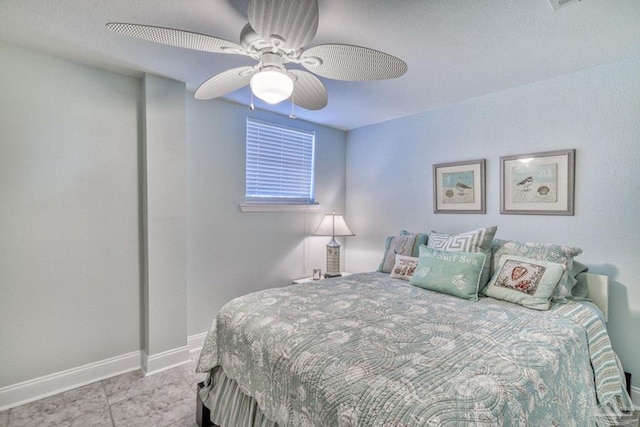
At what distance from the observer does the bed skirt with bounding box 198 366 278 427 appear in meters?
1.43

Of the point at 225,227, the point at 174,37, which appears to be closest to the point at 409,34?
the point at 174,37

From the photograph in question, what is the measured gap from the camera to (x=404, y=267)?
2.49m

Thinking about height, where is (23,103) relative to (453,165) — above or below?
above

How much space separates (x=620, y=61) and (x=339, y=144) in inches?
101

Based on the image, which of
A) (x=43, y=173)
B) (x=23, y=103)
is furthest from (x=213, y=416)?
(x=23, y=103)

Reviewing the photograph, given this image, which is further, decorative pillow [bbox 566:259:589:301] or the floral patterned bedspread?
decorative pillow [bbox 566:259:589:301]

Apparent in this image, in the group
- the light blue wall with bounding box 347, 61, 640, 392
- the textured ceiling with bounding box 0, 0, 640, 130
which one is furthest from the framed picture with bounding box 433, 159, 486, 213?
the textured ceiling with bounding box 0, 0, 640, 130

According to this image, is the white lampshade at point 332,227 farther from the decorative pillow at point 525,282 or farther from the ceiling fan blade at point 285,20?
the ceiling fan blade at point 285,20

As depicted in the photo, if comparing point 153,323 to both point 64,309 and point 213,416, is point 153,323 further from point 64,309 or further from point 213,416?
point 213,416

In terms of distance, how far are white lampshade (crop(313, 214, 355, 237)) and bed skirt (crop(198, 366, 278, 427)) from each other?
1872mm

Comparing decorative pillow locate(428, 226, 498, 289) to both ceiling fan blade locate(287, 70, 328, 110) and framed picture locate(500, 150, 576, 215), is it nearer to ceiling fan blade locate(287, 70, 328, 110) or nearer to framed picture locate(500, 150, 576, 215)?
framed picture locate(500, 150, 576, 215)

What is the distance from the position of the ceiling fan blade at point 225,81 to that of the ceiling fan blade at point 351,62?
0.34 meters

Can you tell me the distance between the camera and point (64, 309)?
83.4 inches

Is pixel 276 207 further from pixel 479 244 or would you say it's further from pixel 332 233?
pixel 479 244
